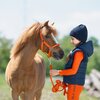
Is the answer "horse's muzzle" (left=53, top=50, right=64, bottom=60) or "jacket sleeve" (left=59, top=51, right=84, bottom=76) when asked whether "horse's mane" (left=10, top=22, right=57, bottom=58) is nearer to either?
"horse's muzzle" (left=53, top=50, right=64, bottom=60)

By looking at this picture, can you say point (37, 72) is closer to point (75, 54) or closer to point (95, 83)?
point (75, 54)

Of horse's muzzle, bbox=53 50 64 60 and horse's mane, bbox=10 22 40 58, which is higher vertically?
horse's mane, bbox=10 22 40 58

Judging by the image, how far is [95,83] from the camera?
19125 mm

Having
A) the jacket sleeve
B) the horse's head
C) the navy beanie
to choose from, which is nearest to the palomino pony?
the horse's head

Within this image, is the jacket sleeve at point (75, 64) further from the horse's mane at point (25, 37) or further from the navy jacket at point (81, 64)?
the horse's mane at point (25, 37)

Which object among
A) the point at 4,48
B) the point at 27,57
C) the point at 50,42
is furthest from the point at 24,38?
the point at 4,48

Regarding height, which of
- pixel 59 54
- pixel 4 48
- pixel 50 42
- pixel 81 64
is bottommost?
pixel 4 48

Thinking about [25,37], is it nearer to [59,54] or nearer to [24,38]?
[24,38]

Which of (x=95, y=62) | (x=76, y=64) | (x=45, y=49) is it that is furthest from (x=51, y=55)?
(x=95, y=62)

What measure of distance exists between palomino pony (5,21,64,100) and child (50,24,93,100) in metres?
0.49

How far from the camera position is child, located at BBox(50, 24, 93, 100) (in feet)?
23.8

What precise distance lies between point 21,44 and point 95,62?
989 inches

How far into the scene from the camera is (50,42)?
7.79 m

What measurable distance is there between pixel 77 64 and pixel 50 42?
2.49 feet
